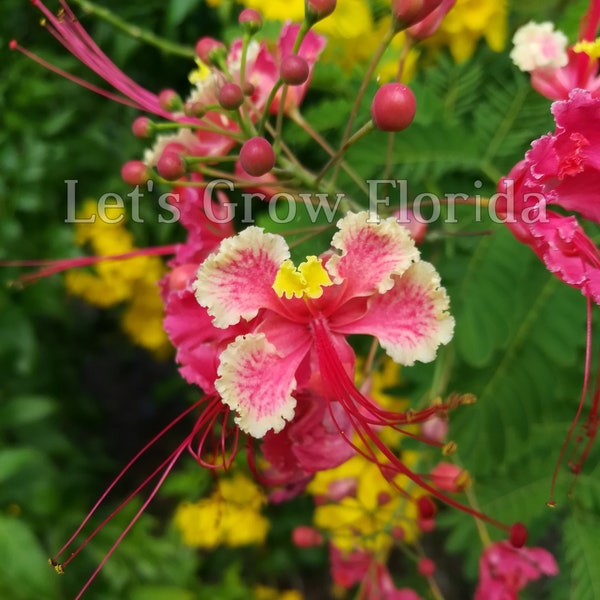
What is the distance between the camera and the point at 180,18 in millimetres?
1351

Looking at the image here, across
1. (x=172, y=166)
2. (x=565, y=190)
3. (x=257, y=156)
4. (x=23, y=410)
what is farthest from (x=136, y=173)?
(x=23, y=410)

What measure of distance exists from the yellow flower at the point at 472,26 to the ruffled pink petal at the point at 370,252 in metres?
0.68

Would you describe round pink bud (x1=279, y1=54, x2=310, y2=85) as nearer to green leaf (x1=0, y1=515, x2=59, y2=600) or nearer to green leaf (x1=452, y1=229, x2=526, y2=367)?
green leaf (x1=452, y1=229, x2=526, y2=367)

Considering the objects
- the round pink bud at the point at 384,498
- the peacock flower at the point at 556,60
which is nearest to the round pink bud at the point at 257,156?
the peacock flower at the point at 556,60

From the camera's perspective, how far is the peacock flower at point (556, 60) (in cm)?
75

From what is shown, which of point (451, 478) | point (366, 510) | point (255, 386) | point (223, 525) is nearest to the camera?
point (255, 386)

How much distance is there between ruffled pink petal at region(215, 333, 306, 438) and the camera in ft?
2.04

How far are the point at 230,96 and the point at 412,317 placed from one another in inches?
11.0

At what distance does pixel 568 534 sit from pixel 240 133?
29.0 inches

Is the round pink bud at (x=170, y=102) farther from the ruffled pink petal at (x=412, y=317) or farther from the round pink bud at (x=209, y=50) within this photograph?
the ruffled pink petal at (x=412, y=317)

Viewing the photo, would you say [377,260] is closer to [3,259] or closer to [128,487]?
[3,259]

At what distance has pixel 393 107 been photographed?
0.65m

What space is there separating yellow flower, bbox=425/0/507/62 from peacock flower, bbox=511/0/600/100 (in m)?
0.40

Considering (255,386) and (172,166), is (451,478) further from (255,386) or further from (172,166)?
(172,166)
